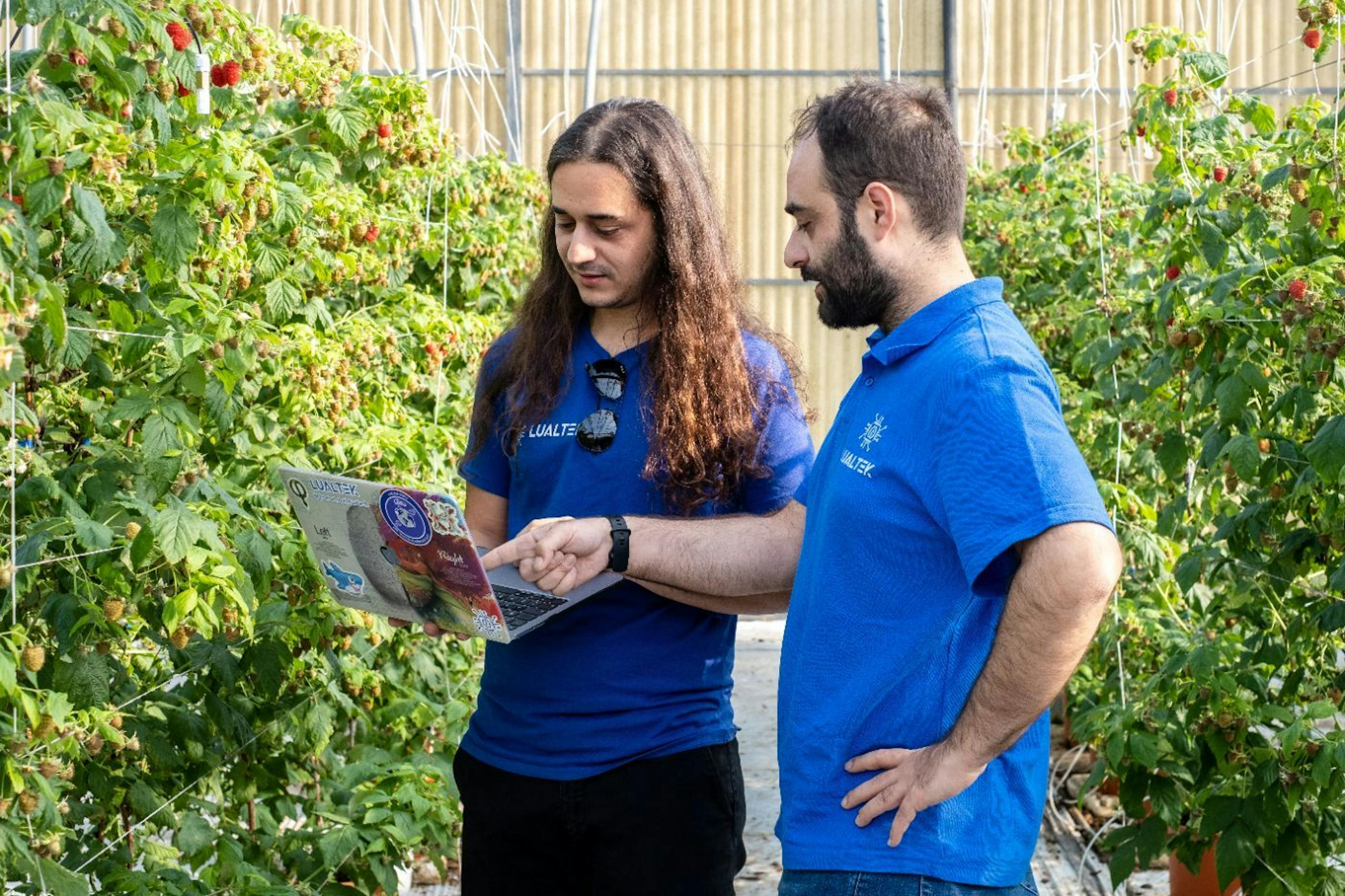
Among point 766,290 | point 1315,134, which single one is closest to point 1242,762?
point 1315,134

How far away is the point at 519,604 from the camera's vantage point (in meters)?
1.88

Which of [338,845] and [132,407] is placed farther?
[338,845]

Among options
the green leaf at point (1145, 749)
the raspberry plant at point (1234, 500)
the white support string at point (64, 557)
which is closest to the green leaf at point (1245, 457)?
the raspberry plant at point (1234, 500)

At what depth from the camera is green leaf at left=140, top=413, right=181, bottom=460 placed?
2225 mm

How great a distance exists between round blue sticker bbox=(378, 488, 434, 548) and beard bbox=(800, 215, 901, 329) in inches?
19.8

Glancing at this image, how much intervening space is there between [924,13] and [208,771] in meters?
10.7

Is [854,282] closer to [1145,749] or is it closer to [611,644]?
[611,644]

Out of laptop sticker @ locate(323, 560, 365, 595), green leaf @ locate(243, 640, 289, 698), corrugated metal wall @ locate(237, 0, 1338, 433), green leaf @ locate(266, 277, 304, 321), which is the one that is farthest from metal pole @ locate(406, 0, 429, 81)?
corrugated metal wall @ locate(237, 0, 1338, 433)

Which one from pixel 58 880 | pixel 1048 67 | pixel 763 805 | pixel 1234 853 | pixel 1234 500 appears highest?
pixel 1048 67

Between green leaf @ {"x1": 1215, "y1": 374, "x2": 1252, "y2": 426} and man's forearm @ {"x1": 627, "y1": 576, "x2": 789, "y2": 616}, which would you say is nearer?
man's forearm @ {"x1": 627, "y1": 576, "x2": 789, "y2": 616}

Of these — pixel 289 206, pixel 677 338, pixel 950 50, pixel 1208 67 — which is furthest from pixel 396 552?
pixel 950 50

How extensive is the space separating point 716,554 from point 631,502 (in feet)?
0.58

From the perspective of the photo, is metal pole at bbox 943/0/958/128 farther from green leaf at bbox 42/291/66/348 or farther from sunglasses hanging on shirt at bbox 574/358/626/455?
green leaf at bbox 42/291/66/348

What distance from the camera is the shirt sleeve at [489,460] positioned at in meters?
2.16
